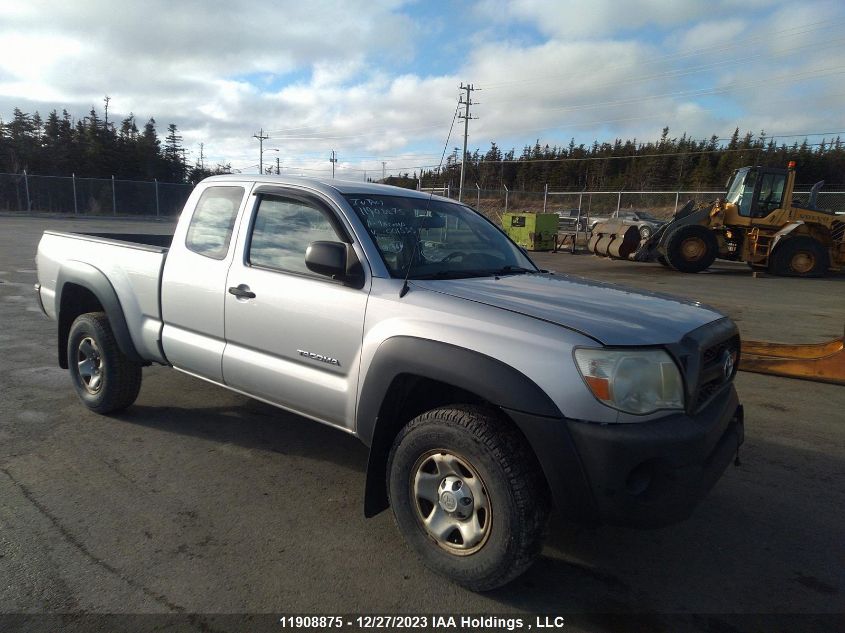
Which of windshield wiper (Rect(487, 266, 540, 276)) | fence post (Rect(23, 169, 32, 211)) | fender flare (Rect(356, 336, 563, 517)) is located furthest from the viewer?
fence post (Rect(23, 169, 32, 211))

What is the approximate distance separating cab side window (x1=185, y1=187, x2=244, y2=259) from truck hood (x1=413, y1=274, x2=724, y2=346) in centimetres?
153

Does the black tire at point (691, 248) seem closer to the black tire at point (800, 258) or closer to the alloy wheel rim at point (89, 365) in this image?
the black tire at point (800, 258)

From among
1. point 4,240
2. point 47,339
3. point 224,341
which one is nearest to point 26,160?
point 4,240

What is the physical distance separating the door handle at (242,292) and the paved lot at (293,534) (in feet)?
3.80

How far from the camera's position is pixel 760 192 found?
56.6 feet

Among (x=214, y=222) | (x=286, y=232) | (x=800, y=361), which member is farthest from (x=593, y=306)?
(x=800, y=361)

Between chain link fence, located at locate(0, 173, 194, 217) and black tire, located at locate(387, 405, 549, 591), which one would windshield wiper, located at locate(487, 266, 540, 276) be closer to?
black tire, located at locate(387, 405, 549, 591)

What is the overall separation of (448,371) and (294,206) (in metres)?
1.61

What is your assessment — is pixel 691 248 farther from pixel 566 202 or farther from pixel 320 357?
pixel 566 202

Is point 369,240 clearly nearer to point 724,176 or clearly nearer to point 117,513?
point 117,513

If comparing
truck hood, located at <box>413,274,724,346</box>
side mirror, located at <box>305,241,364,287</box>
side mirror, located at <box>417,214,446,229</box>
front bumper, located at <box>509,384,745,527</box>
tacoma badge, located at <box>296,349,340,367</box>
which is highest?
side mirror, located at <box>417,214,446,229</box>

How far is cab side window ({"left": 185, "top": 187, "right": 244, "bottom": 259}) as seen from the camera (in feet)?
12.4

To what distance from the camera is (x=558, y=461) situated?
231cm

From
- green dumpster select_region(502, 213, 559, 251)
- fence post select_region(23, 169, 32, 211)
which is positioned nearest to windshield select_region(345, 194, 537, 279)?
green dumpster select_region(502, 213, 559, 251)
